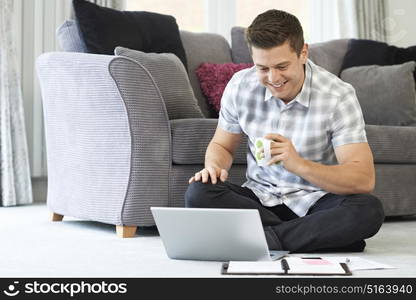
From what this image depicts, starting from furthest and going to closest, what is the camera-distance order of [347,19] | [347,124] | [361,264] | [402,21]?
[402,21] → [347,19] → [347,124] → [361,264]

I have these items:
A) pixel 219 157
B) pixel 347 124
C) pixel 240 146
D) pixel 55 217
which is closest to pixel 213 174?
pixel 219 157

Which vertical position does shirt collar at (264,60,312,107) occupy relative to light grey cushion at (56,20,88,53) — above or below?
above

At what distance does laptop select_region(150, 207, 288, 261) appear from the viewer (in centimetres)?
193

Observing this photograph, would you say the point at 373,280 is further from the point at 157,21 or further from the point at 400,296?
the point at 157,21

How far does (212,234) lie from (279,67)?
507mm

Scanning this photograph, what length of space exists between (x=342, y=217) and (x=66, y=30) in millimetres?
1648

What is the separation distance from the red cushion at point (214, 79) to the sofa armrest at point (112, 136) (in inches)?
32.3

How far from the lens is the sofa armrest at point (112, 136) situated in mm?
2660

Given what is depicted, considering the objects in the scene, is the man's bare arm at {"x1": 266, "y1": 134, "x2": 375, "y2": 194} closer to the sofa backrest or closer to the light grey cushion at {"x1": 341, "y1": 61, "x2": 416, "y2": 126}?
the sofa backrest

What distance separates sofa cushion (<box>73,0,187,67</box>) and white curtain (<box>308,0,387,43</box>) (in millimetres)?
2090

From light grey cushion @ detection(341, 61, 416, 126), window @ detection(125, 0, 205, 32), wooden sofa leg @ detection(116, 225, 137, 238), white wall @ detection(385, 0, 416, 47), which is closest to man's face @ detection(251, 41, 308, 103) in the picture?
wooden sofa leg @ detection(116, 225, 137, 238)

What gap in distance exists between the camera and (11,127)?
4211 mm

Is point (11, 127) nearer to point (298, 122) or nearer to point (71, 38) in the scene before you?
point (71, 38)

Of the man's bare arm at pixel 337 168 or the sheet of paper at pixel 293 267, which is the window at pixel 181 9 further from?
the sheet of paper at pixel 293 267
